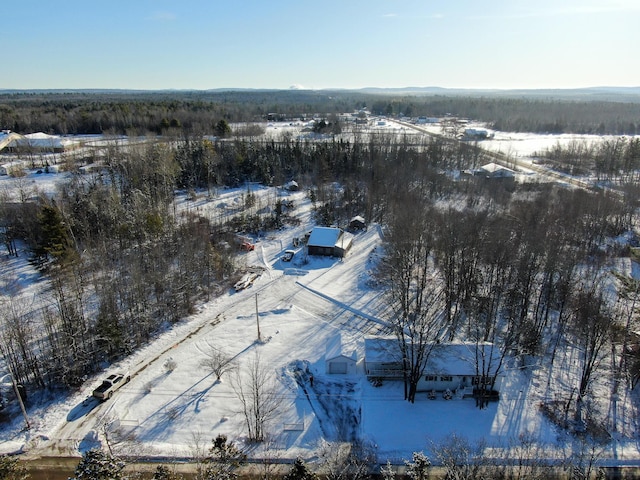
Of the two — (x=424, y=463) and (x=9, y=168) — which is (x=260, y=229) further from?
(x=9, y=168)

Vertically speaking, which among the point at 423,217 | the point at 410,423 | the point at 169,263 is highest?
the point at 423,217

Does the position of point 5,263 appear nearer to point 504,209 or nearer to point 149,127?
point 504,209

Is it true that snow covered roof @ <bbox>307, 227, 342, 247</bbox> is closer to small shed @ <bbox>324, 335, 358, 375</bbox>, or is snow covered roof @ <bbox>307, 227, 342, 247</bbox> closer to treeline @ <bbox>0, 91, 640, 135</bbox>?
small shed @ <bbox>324, 335, 358, 375</bbox>

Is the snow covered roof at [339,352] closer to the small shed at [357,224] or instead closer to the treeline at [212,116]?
the small shed at [357,224]

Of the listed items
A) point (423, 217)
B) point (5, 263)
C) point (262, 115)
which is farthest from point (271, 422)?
point (262, 115)

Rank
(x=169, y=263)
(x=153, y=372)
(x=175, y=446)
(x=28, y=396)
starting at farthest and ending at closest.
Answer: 1. (x=169, y=263)
2. (x=153, y=372)
3. (x=28, y=396)
4. (x=175, y=446)

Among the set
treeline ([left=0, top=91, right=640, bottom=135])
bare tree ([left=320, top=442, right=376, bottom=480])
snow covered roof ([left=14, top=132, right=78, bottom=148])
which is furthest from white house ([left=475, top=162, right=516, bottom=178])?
snow covered roof ([left=14, top=132, right=78, bottom=148])

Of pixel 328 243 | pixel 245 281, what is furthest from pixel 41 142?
pixel 328 243
